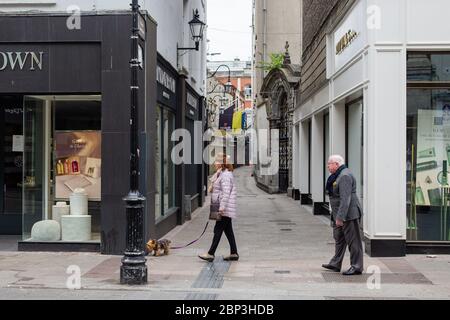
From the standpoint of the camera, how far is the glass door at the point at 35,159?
38.2 feet

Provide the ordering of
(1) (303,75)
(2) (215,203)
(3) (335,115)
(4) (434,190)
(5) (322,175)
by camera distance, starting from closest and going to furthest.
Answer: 1. (2) (215,203)
2. (4) (434,190)
3. (3) (335,115)
4. (5) (322,175)
5. (1) (303,75)

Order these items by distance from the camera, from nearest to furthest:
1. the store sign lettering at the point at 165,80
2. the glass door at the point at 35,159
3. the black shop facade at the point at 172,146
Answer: the glass door at the point at 35,159 → the store sign lettering at the point at 165,80 → the black shop facade at the point at 172,146

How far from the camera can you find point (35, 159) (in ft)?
39.0

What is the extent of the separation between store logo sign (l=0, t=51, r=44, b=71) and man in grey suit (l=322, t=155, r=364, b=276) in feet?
18.6

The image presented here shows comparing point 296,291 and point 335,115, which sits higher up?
point 335,115

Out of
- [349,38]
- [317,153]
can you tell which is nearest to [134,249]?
[349,38]

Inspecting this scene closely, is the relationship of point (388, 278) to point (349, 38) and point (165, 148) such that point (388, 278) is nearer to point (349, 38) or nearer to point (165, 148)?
point (349, 38)

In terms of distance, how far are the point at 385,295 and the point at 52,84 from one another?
6882mm

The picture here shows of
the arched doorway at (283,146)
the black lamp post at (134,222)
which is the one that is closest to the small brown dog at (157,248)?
the black lamp post at (134,222)

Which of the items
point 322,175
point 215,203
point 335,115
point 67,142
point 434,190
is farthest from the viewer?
point 322,175

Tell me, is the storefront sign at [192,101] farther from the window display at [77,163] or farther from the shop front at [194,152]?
the window display at [77,163]

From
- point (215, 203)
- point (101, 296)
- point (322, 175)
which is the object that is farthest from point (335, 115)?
point (101, 296)

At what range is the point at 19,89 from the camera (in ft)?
36.0

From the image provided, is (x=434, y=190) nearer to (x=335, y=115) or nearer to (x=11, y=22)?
(x=335, y=115)
